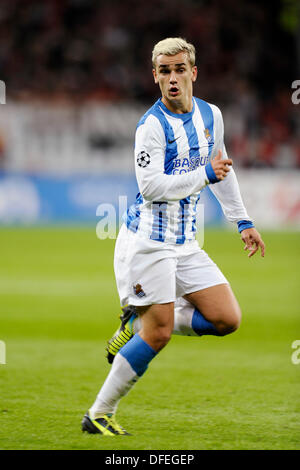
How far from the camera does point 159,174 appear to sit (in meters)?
4.18

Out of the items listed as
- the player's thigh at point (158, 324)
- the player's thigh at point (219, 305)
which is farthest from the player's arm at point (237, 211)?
the player's thigh at point (158, 324)

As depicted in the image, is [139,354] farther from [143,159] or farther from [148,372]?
[148,372]

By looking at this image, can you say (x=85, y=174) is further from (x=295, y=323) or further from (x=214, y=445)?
(x=214, y=445)

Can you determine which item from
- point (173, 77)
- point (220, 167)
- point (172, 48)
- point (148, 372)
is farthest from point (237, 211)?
point (148, 372)

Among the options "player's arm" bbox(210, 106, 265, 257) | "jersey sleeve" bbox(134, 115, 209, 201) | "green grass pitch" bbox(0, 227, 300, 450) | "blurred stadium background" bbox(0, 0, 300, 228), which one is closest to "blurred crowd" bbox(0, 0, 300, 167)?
"blurred stadium background" bbox(0, 0, 300, 228)

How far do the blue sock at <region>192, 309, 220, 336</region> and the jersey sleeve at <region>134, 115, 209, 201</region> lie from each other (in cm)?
83

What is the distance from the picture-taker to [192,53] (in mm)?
4445

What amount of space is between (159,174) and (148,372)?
2.56 m

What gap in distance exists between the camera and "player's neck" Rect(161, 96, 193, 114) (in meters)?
4.41

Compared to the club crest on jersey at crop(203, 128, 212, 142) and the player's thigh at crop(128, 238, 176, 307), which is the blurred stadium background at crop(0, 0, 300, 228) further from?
the player's thigh at crop(128, 238, 176, 307)

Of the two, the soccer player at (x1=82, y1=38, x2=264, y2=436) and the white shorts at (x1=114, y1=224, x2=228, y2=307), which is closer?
the soccer player at (x1=82, y1=38, x2=264, y2=436)

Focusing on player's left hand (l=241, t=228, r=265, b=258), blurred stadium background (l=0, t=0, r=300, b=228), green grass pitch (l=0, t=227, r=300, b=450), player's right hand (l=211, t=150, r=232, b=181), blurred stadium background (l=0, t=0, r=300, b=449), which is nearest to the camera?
player's right hand (l=211, t=150, r=232, b=181)

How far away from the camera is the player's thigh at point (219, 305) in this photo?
4.56 metres

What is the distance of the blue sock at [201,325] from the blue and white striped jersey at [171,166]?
0.48m
